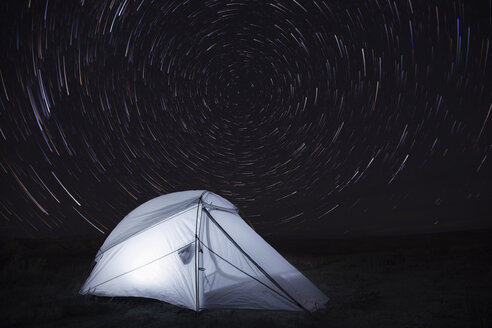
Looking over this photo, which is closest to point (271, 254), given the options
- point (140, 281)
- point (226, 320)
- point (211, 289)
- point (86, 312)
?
point (211, 289)

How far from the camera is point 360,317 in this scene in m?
5.46

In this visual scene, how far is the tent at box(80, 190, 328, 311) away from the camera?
240 inches

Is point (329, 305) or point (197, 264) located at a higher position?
point (197, 264)

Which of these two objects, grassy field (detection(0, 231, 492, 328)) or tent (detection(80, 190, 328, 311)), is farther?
tent (detection(80, 190, 328, 311))

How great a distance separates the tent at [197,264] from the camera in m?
6.09

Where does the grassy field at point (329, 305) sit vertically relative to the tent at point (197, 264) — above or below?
below

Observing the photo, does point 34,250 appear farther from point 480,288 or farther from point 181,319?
point 480,288

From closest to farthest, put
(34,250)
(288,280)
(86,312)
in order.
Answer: (86,312)
(288,280)
(34,250)

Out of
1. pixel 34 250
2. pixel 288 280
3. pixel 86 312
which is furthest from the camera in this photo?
pixel 34 250

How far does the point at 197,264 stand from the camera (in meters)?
6.33

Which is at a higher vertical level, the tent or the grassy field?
the tent

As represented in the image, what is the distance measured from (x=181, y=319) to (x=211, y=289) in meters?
0.83

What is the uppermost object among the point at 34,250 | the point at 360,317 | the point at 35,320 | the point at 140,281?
the point at 34,250

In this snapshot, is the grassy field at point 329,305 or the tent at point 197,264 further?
the tent at point 197,264
